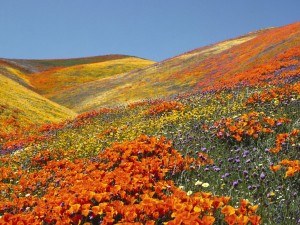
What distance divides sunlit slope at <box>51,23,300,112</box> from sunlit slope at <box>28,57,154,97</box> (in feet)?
26.1

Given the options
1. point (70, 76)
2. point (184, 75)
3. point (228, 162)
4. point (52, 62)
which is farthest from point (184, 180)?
point (52, 62)

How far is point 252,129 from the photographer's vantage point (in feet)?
28.6

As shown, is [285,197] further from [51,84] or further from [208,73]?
[51,84]

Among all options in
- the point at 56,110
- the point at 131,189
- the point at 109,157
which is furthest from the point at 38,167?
the point at 56,110

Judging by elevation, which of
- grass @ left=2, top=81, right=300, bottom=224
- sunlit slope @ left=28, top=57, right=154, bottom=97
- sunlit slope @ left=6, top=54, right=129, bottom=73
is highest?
sunlit slope @ left=6, top=54, right=129, bottom=73

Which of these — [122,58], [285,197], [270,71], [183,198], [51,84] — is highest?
[122,58]

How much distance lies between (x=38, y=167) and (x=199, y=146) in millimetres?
5751

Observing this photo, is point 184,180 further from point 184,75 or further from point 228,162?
point 184,75

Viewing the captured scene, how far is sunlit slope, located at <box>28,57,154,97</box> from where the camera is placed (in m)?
76.5

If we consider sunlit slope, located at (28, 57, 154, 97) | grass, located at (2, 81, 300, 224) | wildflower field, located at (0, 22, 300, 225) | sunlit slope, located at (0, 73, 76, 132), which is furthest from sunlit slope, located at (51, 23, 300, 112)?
wildflower field, located at (0, 22, 300, 225)

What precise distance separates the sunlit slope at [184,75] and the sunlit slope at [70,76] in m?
7.96

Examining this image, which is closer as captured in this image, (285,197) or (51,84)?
(285,197)

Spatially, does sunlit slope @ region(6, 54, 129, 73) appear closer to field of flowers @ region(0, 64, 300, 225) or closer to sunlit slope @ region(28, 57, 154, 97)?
sunlit slope @ region(28, 57, 154, 97)

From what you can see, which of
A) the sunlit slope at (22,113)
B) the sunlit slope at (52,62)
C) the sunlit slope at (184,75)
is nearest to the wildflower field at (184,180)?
the sunlit slope at (22,113)
